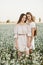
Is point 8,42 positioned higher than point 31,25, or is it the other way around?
point 31,25

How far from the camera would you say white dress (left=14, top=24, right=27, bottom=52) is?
2338 mm

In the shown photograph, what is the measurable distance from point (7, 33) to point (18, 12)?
0.93ft

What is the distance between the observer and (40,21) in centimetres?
236

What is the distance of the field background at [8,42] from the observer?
2.32 meters

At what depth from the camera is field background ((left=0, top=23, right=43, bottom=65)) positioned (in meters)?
2.32

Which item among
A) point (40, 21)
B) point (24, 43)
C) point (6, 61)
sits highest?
point (40, 21)

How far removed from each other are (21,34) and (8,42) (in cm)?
18

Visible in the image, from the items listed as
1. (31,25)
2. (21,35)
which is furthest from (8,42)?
(31,25)

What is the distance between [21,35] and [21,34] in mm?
13

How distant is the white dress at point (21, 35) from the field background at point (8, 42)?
0.05 meters

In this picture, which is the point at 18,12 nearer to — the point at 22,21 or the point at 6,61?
the point at 22,21

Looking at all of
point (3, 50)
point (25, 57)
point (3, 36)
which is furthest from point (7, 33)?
point (25, 57)

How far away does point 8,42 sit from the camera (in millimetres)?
2359

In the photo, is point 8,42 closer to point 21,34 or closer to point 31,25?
point 21,34
